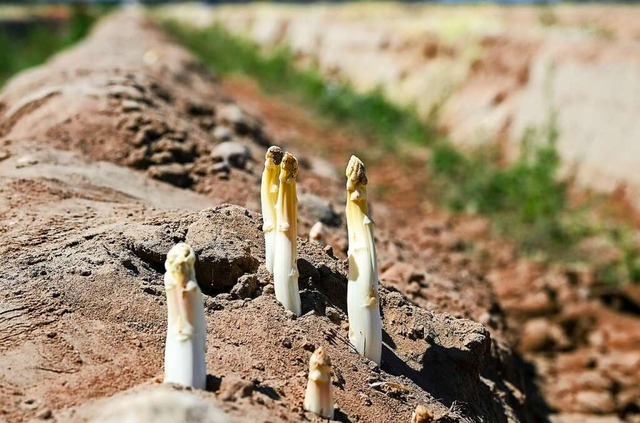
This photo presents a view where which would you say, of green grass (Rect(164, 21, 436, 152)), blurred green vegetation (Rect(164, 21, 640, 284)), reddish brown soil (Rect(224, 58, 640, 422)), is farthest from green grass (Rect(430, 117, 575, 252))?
green grass (Rect(164, 21, 436, 152))

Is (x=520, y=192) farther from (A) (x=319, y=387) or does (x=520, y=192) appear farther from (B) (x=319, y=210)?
(A) (x=319, y=387)

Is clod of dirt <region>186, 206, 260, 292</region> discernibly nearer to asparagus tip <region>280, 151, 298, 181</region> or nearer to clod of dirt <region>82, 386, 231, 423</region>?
asparagus tip <region>280, 151, 298, 181</region>

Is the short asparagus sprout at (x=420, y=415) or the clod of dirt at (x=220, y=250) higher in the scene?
the clod of dirt at (x=220, y=250)

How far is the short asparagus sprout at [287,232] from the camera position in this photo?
10.6 ft

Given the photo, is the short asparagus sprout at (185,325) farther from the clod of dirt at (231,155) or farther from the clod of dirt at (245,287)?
the clod of dirt at (231,155)

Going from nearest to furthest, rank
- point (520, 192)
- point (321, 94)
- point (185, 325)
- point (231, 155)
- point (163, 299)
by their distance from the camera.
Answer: point (185, 325), point (163, 299), point (231, 155), point (520, 192), point (321, 94)

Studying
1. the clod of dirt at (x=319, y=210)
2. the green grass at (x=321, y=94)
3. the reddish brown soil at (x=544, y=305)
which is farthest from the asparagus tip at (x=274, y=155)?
the green grass at (x=321, y=94)

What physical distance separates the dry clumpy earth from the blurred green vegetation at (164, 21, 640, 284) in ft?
11.0

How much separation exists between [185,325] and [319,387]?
1.41 feet

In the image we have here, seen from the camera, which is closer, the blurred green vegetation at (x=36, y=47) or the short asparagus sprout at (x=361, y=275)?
the short asparagus sprout at (x=361, y=275)

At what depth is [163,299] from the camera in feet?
10.8

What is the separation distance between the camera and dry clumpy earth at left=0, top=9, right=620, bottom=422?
2.85m

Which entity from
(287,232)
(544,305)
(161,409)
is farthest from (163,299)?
(544,305)

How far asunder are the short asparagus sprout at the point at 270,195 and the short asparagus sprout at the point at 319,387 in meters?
0.66
